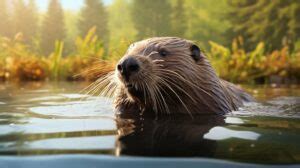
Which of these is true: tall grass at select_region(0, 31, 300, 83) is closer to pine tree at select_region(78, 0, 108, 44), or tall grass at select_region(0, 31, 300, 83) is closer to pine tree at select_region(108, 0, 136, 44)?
pine tree at select_region(78, 0, 108, 44)

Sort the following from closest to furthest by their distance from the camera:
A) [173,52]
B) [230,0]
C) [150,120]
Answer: [150,120] < [173,52] < [230,0]

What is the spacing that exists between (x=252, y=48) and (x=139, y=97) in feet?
122

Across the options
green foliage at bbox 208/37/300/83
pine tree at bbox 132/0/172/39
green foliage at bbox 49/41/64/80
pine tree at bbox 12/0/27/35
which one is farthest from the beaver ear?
pine tree at bbox 12/0/27/35

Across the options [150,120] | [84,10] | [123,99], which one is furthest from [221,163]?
[84,10]

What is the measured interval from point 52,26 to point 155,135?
178 feet

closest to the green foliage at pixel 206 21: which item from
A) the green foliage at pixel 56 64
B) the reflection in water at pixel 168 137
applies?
the green foliage at pixel 56 64

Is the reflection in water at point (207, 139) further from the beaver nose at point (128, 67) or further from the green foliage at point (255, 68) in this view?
the green foliage at point (255, 68)

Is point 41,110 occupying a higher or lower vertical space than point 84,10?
lower

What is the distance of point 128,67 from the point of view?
4.26m

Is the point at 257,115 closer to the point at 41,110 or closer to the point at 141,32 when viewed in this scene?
the point at 41,110

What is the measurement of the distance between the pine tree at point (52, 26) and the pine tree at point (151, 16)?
824cm

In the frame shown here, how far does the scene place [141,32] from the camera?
176 ft

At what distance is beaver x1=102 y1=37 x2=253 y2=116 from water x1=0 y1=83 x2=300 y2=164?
24cm

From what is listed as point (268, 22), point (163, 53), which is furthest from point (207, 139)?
point (268, 22)
